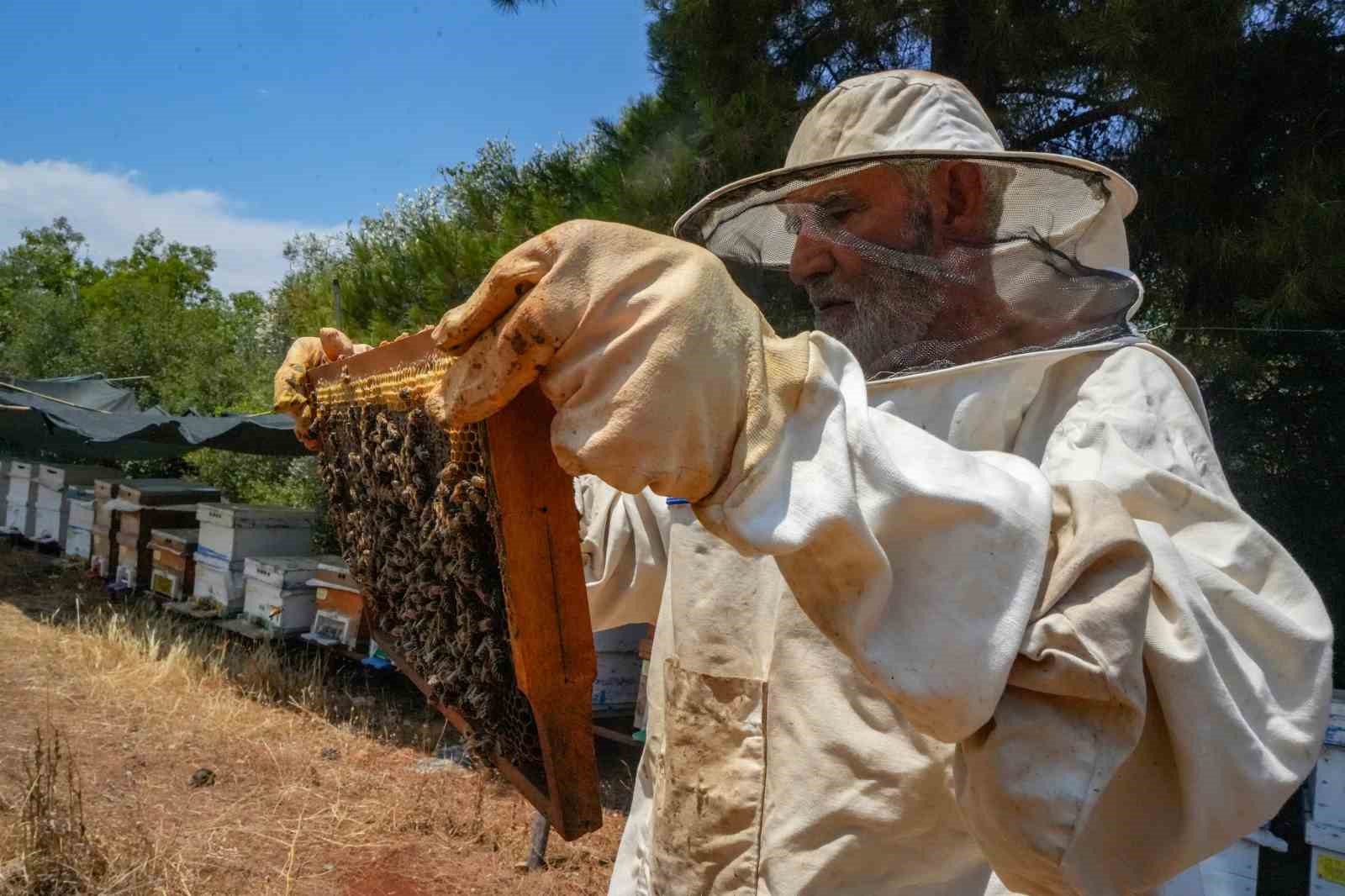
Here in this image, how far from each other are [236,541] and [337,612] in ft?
5.21

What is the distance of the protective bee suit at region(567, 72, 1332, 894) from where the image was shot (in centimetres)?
94

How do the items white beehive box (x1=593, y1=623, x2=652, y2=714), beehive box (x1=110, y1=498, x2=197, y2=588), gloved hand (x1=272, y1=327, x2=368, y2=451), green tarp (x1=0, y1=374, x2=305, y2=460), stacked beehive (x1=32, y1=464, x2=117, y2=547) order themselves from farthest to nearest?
stacked beehive (x1=32, y1=464, x2=117, y2=547) → beehive box (x1=110, y1=498, x2=197, y2=588) → green tarp (x1=0, y1=374, x2=305, y2=460) → white beehive box (x1=593, y1=623, x2=652, y2=714) → gloved hand (x1=272, y1=327, x2=368, y2=451)

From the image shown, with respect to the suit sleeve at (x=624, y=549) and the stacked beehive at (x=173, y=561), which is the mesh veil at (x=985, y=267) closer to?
the suit sleeve at (x=624, y=549)

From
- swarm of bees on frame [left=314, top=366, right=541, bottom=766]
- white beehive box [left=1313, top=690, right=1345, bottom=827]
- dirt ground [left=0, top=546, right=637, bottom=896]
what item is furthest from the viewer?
dirt ground [left=0, top=546, right=637, bottom=896]

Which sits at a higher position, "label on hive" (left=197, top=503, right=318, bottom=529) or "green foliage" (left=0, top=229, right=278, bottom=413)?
"green foliage" (left=0, top=229, right=278, bottom=413)

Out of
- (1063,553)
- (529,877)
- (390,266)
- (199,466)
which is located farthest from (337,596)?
(199,466)

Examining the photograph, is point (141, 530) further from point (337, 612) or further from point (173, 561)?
point (337, 612)

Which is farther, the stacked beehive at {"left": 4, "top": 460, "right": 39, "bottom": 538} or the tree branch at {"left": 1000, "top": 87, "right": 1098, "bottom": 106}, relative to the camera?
the stacked beehive at {"left": 4, "top": 460, "right": 39, "bottom": 538}

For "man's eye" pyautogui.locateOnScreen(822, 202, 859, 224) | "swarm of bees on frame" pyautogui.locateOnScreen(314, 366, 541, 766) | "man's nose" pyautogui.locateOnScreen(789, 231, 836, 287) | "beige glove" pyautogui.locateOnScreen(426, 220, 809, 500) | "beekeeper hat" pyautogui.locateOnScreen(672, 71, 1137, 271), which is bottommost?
"swarm of bees on frame" pyautogui.locateOnScreen(314, 366, 541, 766)

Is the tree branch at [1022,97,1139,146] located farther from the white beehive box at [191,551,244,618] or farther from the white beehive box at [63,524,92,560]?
the white beehive box at [63,524,92,560]

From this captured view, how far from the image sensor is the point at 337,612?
748 cm

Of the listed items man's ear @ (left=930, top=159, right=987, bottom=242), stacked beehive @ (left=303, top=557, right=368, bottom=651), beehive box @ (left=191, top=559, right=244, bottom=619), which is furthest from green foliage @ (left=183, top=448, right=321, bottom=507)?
man's ear @ (left=930, top=159, right=987, bottom=242)

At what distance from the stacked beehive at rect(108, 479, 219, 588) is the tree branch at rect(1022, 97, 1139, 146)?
30.2 feet

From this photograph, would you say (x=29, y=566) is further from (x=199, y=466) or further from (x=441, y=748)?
(x=441, y=748)
